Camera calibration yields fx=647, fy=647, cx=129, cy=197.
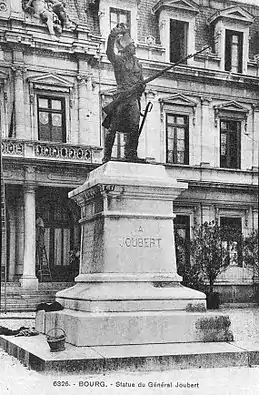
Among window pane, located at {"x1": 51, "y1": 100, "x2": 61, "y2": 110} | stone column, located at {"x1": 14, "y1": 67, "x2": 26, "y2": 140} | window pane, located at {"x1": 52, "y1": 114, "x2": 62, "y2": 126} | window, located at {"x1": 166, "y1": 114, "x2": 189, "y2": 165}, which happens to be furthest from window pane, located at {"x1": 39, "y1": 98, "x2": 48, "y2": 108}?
window, located at {"x1": 166, "y1": 114, "x2": 189, "y2": 165}

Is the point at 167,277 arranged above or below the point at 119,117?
below

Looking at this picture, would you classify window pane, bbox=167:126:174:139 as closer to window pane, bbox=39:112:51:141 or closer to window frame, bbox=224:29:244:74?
window frame, bbox=224:29:244:74

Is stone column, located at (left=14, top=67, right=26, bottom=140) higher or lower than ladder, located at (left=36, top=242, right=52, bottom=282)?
higher

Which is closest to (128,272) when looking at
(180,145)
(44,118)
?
(44,118)

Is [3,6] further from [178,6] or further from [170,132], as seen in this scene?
[170,132]

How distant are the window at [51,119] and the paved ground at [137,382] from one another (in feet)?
56.2

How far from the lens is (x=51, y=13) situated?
23812mm

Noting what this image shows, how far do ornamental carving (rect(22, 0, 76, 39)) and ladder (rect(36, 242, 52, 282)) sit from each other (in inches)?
309

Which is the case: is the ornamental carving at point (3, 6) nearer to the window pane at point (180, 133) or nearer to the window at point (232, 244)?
the window pane at point (180, 133)

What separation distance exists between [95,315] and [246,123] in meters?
21.4

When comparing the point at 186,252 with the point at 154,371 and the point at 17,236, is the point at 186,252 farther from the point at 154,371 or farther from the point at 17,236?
the point at 154,371

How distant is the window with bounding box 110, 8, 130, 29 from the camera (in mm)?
25169

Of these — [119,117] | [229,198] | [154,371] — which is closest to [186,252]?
[229,198]

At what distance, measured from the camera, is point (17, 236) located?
22922mm
